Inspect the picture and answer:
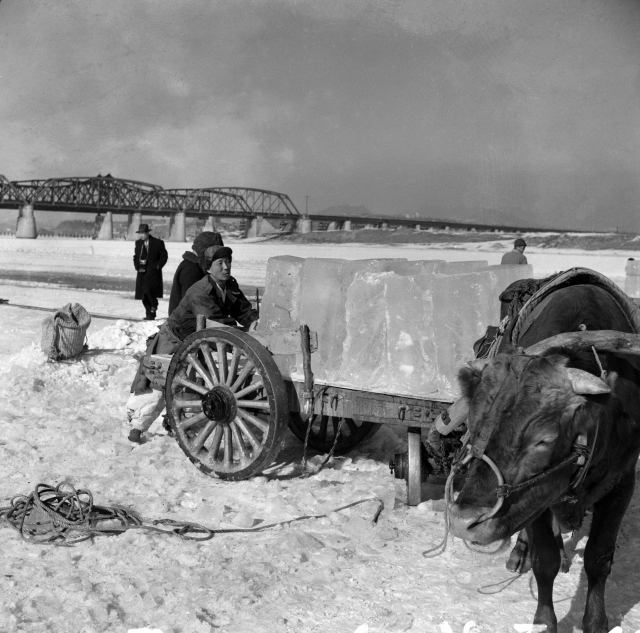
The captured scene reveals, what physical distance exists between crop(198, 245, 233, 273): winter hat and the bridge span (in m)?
33.0

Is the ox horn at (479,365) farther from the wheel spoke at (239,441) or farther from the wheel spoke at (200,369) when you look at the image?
the wheel spoke at (200,369)

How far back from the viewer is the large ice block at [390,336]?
472cm

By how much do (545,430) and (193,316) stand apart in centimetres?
384

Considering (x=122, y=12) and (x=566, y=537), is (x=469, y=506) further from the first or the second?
(x=122, y=12)

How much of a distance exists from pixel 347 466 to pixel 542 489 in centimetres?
326

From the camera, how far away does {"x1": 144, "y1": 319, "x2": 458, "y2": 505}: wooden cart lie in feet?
15.4

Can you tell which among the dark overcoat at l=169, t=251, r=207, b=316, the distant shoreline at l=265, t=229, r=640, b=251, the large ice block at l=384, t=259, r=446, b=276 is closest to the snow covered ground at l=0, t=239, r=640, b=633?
the dark overcoat at l=169, t=251, r=207, b=316

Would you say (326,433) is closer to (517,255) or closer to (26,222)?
(517,255)

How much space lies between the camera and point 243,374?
5.02 meters

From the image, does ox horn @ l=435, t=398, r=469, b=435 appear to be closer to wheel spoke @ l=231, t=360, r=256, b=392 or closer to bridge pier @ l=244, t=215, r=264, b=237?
wheel spoke @ l=231, t=360, r=256, b=392

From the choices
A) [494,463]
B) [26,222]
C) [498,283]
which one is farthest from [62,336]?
[26,222]

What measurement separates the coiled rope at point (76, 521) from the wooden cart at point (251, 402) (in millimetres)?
566

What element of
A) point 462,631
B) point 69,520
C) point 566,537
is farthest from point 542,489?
point 69,520

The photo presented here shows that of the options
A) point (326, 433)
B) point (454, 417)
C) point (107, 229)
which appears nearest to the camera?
point (454, 417)
